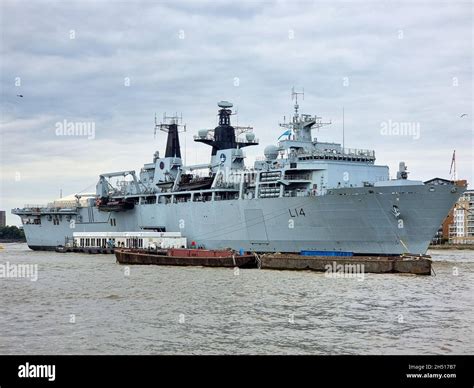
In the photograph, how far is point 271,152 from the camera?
5428 centimetres

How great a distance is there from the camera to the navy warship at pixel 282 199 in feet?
141

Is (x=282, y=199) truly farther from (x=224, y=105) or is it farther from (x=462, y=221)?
(x=462, y=221)

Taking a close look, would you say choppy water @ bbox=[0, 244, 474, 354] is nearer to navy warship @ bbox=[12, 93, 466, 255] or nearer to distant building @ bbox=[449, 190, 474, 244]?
navy warship @ bbox=[12, 93, 466, 255]

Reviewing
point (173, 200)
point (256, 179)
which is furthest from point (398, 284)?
point (173, 200)

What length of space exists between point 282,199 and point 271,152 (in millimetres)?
6692

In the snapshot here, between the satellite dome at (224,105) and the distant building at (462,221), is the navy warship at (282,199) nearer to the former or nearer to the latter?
the satellite dome at (224,105)

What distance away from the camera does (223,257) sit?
4766 centimetres

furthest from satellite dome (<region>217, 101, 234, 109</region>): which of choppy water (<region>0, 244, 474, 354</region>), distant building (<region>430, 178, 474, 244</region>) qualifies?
distant building (<region>430, 178, 474, 244</region>)

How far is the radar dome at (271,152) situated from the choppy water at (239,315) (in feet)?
55.0

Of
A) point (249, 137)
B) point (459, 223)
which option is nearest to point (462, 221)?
point (459, 223)

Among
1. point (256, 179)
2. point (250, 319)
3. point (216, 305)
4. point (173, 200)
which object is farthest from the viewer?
point (173, 200)

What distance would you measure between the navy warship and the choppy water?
18.2ft
